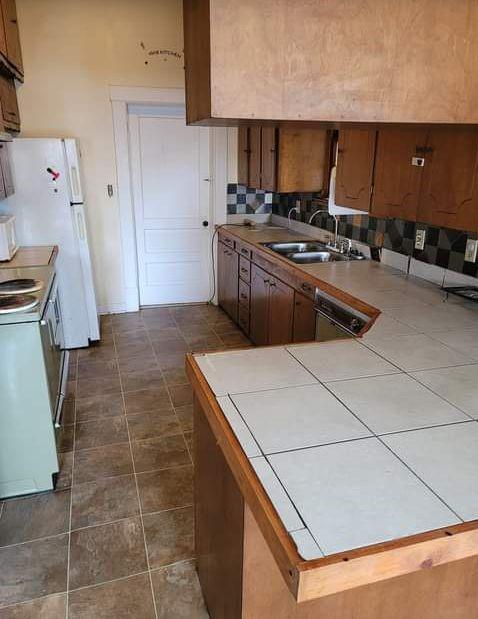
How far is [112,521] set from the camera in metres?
2.19

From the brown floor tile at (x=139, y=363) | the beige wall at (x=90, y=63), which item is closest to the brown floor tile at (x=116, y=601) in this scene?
the brown floor tile at (x=139, y=363)

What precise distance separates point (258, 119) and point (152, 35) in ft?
12.7

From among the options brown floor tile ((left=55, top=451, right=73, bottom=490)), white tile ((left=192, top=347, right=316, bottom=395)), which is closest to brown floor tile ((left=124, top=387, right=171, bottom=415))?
brown floor tile ((left=55, top=451, right=73, bottom=490))

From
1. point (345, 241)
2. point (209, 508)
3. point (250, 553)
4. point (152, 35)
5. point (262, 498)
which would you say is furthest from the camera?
point (152, 35)

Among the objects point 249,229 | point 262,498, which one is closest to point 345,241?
point 249,229

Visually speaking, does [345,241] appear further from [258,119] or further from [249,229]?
[258,119]

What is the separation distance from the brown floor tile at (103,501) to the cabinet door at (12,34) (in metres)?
3.09

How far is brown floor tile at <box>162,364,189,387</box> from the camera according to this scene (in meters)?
3.52

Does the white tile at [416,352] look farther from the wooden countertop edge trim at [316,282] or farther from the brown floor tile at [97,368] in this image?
the brown floor tile at [97,368]

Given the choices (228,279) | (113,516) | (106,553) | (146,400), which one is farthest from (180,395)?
(228,279)

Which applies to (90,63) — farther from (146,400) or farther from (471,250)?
(471,250)

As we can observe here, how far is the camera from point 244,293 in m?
4.30

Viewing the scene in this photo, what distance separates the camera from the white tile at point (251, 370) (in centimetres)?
144

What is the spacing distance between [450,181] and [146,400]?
7.64 feet
